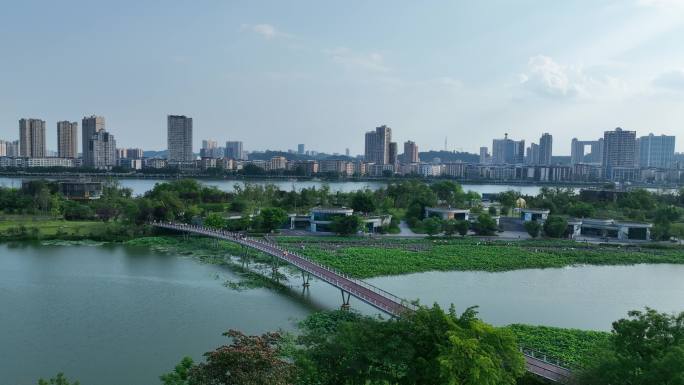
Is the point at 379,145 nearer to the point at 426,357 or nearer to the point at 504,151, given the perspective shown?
the point at 504,151

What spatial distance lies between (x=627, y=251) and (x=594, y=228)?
610 cm

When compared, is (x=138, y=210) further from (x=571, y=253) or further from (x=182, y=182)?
(x=571, y=253)

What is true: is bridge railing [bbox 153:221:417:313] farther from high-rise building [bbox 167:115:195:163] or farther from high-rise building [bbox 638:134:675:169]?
high-rise building [bbox 638:134:675:169]

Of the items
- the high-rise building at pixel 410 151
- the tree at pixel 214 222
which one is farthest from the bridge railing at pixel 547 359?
the high-rise building at pixel 410 151

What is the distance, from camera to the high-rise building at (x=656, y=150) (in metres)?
140

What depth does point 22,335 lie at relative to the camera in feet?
41.7

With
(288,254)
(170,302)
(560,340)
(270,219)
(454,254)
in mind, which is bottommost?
(170,302)

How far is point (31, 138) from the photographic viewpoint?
110 meters

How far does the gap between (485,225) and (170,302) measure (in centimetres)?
1875

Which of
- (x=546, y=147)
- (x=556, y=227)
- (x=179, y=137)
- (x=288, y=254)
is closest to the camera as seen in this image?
(x=288, y=254)

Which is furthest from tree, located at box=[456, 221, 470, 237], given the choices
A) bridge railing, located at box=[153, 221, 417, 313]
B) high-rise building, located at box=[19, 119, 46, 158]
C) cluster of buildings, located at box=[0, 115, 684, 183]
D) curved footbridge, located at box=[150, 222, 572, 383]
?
high-rise building, located at box=[19, 119, 46, 158]

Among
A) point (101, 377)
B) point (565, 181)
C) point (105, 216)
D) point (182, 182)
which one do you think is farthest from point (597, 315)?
point (565, 181)

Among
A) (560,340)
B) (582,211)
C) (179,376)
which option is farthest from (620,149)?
(179,376)

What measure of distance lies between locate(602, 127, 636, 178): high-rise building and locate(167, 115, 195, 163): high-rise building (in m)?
95.3
